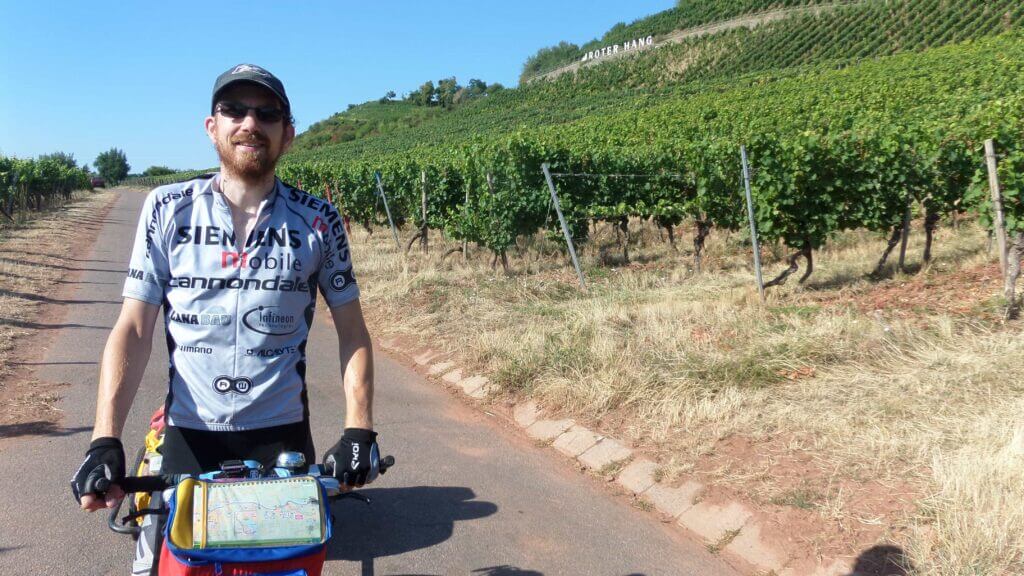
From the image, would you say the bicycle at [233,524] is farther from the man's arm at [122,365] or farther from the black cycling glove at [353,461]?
the man's arm at [122,365]

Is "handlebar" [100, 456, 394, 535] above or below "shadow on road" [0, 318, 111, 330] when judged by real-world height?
below

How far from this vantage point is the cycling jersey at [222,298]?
8.00ft

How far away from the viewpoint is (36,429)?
572 centimetres

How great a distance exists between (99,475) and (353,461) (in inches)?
26.2

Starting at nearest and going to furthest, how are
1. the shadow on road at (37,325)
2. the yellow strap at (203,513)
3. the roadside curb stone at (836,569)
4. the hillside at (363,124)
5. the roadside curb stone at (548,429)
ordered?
the yellow strap at (203,513)
the roadside curb stone at (836,569)
the roadside curb stone at (548,429)
the shadow on road at (37,325)
the hillside at (363,124)

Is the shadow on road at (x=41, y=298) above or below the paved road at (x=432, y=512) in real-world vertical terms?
above

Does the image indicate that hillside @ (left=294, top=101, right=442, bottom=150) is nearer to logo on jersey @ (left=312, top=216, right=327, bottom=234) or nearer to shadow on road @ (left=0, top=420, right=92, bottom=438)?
shadow on road @ (left=0, top=420, right=92, bottom=438)

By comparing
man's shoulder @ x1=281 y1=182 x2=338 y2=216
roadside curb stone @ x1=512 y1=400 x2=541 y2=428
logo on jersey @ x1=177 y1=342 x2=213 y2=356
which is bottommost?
roadside curb stone @ x1=512 y1=400 x2=541 y2=428

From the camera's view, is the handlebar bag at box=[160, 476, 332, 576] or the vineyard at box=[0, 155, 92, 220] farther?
the vineyard at box=[0, 155, 92, 220]

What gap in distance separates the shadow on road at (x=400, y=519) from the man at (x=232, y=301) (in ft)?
5.50

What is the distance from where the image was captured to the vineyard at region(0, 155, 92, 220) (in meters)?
26.6

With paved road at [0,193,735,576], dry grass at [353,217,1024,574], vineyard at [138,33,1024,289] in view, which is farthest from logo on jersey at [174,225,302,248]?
vineyard at [138,33,1024,289]

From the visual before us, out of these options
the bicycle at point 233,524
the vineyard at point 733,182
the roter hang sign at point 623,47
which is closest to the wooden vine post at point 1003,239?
the vineyard at point 733,182

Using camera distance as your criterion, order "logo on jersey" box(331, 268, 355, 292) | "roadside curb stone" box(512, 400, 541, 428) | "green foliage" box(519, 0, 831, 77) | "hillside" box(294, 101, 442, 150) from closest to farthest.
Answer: "logo on jersey" box(331, 268, 355, 292)
"roadside curb stone" box(512, 400, 541, 428)
"green foliage" box(519, 0, 831, 77)
"hillside" box(294, 101, 442, 150)
